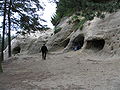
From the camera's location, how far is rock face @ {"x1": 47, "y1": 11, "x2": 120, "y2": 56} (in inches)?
839

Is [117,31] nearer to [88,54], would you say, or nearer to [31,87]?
[88,54]

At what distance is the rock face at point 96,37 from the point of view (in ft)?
69.9

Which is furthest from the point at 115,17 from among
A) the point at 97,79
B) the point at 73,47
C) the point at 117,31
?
the point at 97,79

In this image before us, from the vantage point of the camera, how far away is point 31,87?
8.99 m

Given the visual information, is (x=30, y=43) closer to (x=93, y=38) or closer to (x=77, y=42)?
(x=77, y=42)

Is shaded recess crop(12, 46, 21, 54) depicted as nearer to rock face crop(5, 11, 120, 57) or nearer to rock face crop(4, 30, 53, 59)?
rock face crop(4, 30, 53, 59)

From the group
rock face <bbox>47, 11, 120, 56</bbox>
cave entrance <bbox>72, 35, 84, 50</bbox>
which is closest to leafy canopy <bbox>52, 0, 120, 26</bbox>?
rock face <bbox>47, 11, 120, 56</bbox>

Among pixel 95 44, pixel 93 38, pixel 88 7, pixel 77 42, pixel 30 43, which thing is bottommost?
pixel 95 44

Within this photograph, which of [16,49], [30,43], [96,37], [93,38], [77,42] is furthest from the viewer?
[16,49]

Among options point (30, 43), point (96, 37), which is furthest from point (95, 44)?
point (30, 43)

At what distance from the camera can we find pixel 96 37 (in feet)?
76.9

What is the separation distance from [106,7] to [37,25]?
13918 millimetres

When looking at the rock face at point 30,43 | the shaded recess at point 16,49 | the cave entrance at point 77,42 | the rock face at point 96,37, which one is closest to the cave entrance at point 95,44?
the rock face at point 96,37

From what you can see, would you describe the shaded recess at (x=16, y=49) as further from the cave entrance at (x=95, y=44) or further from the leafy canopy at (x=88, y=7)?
the leafy canopy at (x=88, y=7)
